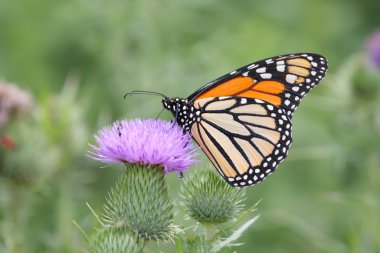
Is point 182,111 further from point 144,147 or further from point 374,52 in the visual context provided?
point 374,52

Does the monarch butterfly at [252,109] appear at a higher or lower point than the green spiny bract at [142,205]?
higher

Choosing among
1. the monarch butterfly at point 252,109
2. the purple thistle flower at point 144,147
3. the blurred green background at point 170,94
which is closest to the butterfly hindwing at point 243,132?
the monarch butterfly at point 252,109

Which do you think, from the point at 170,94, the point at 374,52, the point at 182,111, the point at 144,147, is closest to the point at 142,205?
the point at 144,147

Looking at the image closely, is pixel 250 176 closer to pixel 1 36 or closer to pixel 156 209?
pixel 156 209

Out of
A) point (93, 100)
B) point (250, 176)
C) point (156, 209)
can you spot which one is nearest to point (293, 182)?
point (93, 100)

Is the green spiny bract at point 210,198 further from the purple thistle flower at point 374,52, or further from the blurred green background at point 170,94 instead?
the purple thistle flower at point 374,52

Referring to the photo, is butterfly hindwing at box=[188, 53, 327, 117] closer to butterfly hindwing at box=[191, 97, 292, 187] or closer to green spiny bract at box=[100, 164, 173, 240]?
butterfly hindwing at box=[191, 97, 292, 187]
